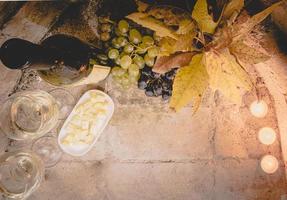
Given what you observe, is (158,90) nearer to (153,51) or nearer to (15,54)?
(153,51)

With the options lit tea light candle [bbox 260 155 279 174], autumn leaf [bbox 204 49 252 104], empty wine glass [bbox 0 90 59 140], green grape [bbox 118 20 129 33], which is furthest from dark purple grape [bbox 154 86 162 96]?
lit tea light candle [bbox 260 155 279 174]

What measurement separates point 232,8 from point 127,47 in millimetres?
624

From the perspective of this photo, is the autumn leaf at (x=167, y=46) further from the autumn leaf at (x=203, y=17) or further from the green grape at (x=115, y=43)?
A: the green grape at (x=115, y=43)

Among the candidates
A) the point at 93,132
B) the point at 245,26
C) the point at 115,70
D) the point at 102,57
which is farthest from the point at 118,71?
the point at 245,26

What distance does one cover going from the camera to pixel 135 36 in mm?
2236

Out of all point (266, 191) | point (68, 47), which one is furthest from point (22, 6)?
point (266, 191)

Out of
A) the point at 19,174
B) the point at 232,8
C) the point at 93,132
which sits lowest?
the point at 19,174

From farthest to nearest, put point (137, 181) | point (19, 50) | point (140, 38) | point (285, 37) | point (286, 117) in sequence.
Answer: point (137, 181), point (286, 117), point (140, 38), point (285, 37), point (19, 50)

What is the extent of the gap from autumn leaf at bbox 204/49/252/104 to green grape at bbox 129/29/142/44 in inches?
18.1

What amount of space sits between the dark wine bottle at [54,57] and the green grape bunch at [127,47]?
110 mm

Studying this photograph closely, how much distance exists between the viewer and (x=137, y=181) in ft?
8.39

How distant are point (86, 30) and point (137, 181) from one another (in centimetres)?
99

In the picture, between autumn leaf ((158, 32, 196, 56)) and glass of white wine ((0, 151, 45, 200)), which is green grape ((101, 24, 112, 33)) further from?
glass of white wine ((0, 151, 45, 200))

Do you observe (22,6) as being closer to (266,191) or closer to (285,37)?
(285,37)
